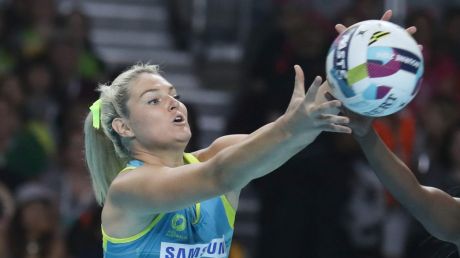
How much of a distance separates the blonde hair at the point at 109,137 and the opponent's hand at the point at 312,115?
1.04 m

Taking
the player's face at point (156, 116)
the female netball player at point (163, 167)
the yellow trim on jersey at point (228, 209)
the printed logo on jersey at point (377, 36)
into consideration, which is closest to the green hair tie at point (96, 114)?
the female netball player at point (163, 167)

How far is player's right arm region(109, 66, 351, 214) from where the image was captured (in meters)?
3.37

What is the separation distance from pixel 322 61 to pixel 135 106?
3850mm

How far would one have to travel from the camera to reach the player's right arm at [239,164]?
3.37 m

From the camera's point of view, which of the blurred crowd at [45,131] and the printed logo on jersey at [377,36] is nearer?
the printed logo on jersey at [377,36]

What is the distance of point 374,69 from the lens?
11.8 ft

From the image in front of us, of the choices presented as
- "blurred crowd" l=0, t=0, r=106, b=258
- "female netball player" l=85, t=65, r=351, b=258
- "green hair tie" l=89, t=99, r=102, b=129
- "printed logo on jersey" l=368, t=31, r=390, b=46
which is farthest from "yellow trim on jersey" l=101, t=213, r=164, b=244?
"blurred crowd" l=0, t=0, r=106, b=258

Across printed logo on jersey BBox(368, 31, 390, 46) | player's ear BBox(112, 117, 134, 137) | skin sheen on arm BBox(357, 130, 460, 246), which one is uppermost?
printed logo on jersey BBox(368, 31, 390, 46)

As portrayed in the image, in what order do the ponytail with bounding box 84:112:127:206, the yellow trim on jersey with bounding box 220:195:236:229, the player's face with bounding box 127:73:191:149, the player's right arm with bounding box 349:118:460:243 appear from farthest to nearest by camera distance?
1. the ponytail with bounding box 84:112:127:206
2. the yellow trim on jersey with bounding box 220:195:236:229
3. the player's face with bounding box 127:73:191:149
4. the player's right arm with bounding box 349:118:460:243

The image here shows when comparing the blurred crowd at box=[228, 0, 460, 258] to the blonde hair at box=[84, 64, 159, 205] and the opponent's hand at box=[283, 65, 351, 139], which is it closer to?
the blonde hair at box=[84, 64, 159, 205]

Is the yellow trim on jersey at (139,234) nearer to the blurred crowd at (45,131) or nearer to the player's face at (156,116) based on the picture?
the player's face at (156,116)

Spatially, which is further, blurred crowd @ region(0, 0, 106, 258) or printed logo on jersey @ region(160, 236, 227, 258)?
blurred crowd @ region(0, 0, 106, 258)

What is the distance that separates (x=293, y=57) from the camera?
8.16 m

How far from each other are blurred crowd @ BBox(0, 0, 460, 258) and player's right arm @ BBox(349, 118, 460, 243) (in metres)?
2.73
